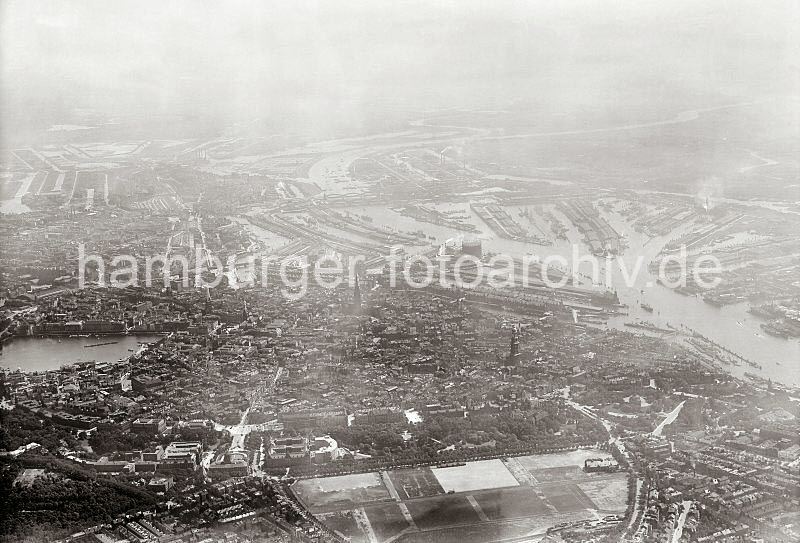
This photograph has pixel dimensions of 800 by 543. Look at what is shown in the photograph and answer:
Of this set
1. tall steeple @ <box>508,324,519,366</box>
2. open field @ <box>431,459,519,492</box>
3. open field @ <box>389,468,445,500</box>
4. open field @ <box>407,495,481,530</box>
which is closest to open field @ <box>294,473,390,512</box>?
open field @ <box>389,468,445,500</box>

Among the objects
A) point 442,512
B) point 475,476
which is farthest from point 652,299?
point 442,512

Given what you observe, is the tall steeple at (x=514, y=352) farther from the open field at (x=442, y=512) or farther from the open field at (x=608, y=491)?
the open field at (x=442, y=512)

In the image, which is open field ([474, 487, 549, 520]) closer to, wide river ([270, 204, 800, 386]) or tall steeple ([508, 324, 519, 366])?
tall steeple ([508, 324, 519, 366])

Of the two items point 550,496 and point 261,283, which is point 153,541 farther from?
point 261,283

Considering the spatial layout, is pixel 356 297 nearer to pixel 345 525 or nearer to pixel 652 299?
pixel 652 299

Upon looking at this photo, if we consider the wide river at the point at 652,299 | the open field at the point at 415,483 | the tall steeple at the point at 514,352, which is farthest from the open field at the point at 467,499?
the wide river at the point at 652,299

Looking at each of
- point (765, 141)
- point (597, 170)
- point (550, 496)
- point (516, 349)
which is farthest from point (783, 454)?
point (765, 141)
